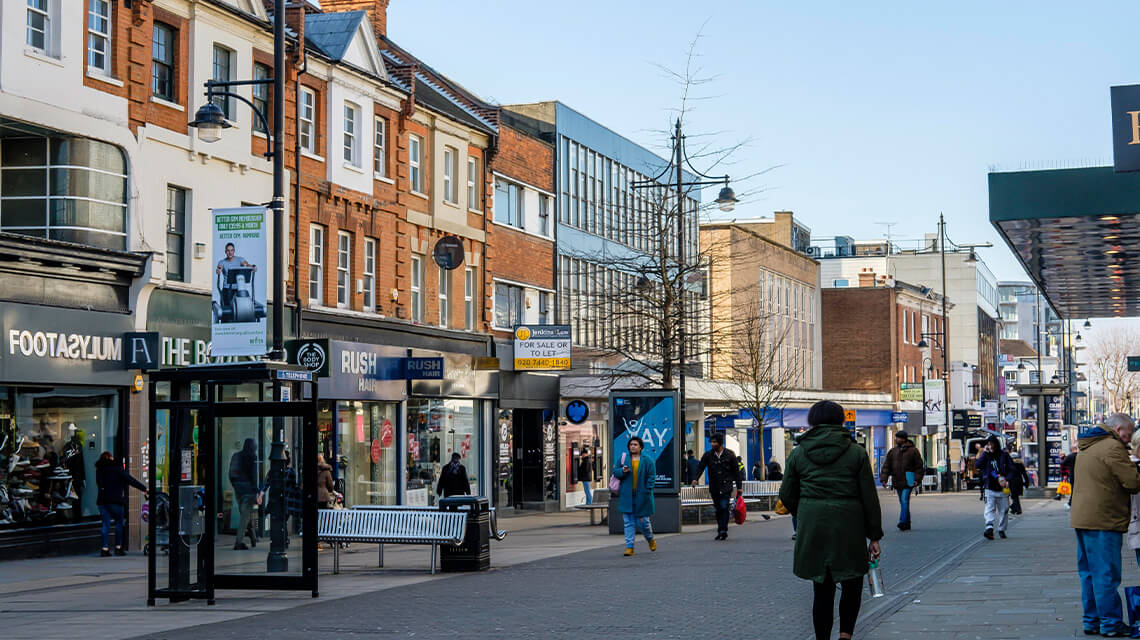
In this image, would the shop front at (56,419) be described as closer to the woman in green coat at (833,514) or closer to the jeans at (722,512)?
the jeans at (722,512)

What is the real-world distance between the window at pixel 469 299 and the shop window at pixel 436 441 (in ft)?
6.68

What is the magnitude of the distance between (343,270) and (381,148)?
139 inches

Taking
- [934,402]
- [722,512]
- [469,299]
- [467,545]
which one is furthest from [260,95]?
[934,402]

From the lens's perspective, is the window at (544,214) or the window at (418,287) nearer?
the window at (418,287)

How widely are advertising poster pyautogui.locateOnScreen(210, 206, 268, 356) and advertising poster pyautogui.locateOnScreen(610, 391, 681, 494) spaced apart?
9561mm

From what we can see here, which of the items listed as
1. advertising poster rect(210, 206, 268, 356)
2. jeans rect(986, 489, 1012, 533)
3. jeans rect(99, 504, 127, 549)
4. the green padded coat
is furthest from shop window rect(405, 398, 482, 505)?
the green padded coat

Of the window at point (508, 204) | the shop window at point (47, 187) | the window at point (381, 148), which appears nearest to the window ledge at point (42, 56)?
the shop window at point (47, 187)

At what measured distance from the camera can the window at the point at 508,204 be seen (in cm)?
3956

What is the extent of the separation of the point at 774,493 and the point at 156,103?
1810 cm

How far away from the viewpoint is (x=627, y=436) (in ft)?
89.9

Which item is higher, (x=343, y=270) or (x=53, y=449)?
(x=343, y=270)

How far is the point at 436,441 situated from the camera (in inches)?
1410

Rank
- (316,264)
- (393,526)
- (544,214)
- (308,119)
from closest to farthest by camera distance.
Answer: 1. (393,526)
2. (308,119)
3. (316,264)
4. (544,214)

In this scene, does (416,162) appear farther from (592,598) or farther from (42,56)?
(592,598)
